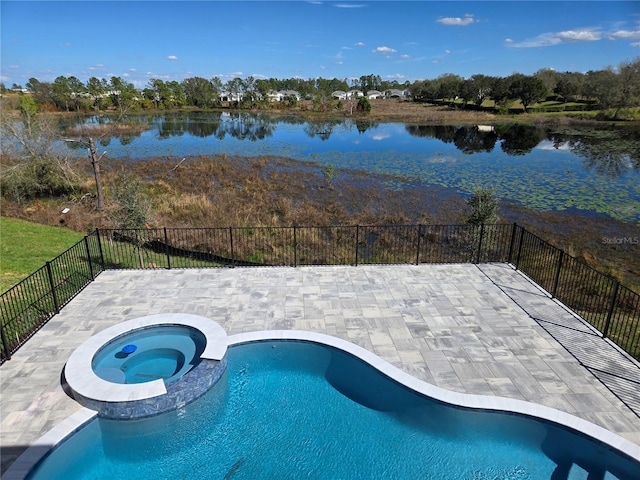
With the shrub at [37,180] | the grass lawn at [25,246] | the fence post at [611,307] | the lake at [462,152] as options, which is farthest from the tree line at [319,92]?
the fence post at [611,307]

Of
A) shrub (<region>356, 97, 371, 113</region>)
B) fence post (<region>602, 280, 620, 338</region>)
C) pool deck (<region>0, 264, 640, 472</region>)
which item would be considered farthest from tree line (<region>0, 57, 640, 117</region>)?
fence post (<region>602, 280, 620, 338</region>)

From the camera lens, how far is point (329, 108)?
80.6 m

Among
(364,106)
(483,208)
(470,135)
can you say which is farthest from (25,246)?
(364,106)

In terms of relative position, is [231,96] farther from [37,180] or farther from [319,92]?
[37,180]

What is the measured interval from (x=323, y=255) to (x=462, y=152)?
90.3ft

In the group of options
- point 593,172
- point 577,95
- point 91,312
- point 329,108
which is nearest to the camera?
point 91,312

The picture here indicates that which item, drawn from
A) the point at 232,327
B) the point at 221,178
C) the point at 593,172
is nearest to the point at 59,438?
the point at 232,327

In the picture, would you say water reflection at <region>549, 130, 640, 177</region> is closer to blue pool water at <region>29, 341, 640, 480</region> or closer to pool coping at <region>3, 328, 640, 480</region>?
pool coping at <region>3, 328, 640, 480</region>

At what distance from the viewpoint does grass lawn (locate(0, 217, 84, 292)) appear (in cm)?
1269

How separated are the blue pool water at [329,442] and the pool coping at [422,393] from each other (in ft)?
A: 0.37

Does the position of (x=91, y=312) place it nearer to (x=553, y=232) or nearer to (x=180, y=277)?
(x=180, y=277)

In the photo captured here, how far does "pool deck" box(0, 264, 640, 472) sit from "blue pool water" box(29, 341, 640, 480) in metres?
0.58

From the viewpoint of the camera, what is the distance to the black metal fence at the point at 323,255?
1074 cm

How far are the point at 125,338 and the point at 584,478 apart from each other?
8.40 meters
